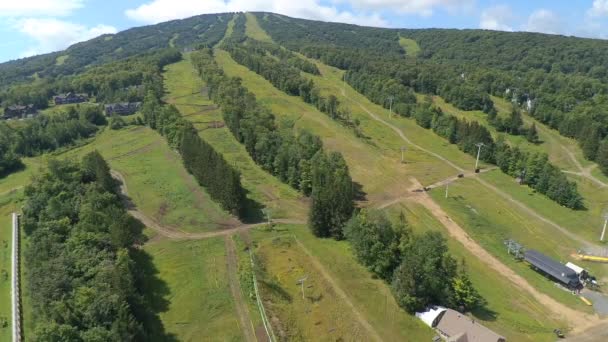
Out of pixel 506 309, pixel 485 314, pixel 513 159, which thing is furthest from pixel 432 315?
pixel 513 159

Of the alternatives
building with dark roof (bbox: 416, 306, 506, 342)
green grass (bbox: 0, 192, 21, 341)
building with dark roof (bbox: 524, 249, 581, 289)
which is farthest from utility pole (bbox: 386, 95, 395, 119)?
green grass (bbox: 0, 192, 21, 341)

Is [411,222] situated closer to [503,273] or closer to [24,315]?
[503,273]

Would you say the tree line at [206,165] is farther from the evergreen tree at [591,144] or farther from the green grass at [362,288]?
the evergreen tree at [591,144]

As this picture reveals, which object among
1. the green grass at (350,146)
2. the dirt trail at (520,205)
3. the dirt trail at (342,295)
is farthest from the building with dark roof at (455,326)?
the dirt trail at (520,205)

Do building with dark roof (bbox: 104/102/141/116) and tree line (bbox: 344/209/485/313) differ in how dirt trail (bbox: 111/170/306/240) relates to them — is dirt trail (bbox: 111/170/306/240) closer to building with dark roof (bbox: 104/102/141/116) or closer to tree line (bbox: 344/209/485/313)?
tree line (bbox: 344/209/485/313)

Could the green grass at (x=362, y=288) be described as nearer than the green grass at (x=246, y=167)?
Yes

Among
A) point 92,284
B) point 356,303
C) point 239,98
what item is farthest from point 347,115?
point 92,284
